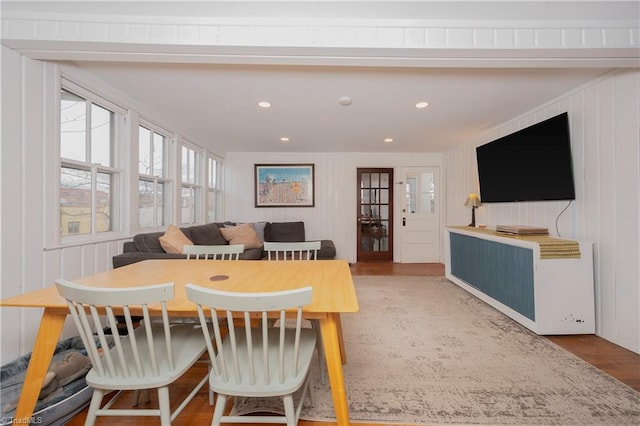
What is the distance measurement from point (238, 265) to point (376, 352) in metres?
1.28

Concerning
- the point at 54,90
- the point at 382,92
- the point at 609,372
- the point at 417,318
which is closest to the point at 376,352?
the point at 417,318

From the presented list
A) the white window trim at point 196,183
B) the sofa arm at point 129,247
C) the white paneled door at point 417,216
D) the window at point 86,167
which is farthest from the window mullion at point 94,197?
the white paneled door at point 417,216

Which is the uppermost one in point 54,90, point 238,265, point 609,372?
point 54,90

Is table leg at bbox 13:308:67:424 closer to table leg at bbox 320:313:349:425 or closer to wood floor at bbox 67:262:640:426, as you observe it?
wood floor at bbox 67:262:640:426

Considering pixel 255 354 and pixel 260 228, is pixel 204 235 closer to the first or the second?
pixel 260 228

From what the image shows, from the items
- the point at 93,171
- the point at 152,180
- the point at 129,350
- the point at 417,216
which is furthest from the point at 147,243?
the point at 417,216

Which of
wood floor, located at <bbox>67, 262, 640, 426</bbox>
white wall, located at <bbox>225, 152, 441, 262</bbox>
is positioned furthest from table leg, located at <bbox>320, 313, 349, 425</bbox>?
white wall, located at <bbox>225, 152, 441, 262</bbox>

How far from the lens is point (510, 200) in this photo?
342 centimetres

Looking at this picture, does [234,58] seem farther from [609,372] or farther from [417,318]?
[609,372]

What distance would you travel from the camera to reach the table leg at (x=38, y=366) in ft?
4.18

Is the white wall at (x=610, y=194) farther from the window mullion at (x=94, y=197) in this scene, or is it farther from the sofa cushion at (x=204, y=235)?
the window mullion at (x=94, y=197)

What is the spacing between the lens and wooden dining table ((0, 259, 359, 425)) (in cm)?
122

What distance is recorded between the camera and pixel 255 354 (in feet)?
4.44

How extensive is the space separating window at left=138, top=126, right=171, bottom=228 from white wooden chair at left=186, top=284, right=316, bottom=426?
274cm
